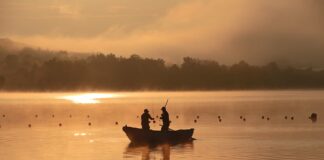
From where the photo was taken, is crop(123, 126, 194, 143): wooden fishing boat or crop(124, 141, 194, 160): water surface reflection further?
crop(123, 126, 194, 143): wooden fishing boat

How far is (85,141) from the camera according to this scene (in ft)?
164

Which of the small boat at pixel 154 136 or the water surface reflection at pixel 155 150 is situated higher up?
the small boat at pixel 154 136

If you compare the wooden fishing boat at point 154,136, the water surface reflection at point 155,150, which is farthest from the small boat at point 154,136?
the water surface reflection at point 155,150

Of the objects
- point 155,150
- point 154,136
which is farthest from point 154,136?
point 155,150

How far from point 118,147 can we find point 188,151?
5377mm

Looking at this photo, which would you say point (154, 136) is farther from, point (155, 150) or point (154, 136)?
point (155, 150)

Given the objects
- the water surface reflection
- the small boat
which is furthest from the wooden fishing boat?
the water surface reflection

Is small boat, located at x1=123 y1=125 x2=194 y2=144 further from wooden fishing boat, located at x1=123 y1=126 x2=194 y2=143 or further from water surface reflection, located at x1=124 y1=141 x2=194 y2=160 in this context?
water surface reflection, located at x1=124 y1=141 x2=194 y2=160

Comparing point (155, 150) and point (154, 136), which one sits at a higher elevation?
point (154, 136)

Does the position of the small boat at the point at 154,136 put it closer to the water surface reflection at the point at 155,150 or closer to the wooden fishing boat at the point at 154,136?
the wooden fishing boat at the point at 154,136

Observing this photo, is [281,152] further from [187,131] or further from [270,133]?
[270,133]

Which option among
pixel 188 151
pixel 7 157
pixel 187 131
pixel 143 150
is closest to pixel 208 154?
pixel 188 151

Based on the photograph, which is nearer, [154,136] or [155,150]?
[155,150]

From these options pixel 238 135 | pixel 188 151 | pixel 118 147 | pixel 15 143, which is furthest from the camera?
pixel 238 135
